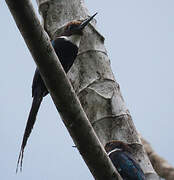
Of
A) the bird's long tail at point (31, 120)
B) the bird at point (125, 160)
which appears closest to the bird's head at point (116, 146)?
the bird at point (125, 160)

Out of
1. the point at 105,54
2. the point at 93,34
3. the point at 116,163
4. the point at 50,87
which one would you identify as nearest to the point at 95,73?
the point at 105,54

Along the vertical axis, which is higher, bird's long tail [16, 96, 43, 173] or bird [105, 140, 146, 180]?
bird's long tail [16, 96, 43, 173]

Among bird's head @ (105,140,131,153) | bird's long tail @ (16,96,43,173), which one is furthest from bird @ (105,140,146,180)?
bird's long tail @ (16,96,43,173)

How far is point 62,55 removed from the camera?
3.02 meters

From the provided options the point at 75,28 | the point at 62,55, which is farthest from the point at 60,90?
the point at 62,55

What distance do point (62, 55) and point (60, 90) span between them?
165 centimetres

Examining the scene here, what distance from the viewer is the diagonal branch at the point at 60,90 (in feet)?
4.17

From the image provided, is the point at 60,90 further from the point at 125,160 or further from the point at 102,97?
the point at 125,160

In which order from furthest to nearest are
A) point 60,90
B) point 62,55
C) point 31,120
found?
point 62,55
point 31,120
point 60,90

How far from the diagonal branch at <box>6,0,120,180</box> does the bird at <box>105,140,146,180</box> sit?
606 mm

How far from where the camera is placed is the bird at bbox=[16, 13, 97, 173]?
212 cm

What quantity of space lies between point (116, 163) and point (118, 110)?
0.53m

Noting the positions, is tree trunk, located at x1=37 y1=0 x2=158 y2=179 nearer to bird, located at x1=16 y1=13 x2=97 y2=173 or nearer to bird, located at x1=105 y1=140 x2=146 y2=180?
bird, located at x1=105 y1=140 x2=146 y2=180

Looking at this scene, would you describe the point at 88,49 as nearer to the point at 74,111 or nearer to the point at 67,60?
the point at 67,60
